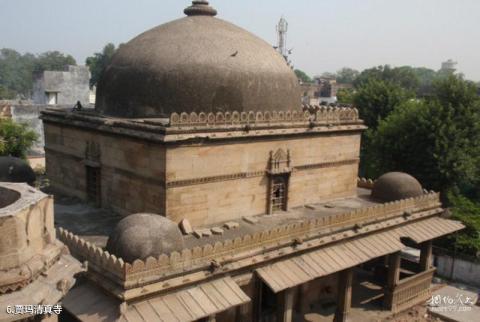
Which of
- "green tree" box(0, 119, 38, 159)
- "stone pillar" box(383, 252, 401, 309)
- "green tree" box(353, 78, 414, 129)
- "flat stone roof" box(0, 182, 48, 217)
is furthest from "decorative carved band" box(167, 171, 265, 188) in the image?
"green tree" box(353, 78, 414, 129)

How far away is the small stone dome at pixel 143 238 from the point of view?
31.6 feet

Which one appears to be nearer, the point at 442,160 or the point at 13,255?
the point at 13,255

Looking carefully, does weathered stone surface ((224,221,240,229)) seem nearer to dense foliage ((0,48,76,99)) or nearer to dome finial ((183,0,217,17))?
dome finial ((183,0,217,17))

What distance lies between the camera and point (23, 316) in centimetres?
507

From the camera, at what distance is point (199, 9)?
1555 cm

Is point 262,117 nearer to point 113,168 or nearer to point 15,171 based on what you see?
point 113,168

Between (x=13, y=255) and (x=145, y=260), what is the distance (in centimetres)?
443

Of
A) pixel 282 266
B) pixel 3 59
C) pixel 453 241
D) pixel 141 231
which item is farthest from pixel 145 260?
pixel 3 59

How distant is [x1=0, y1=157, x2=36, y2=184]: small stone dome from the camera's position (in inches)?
598

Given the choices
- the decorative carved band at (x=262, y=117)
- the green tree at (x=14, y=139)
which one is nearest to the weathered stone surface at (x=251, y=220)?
the decorative carved band at (x=262, y=117)

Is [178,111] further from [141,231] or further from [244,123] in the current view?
[141,231]

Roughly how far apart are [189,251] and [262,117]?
5086 mm

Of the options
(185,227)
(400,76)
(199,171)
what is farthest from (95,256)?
(400,76)

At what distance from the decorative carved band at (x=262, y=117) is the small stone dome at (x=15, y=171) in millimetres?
6370
